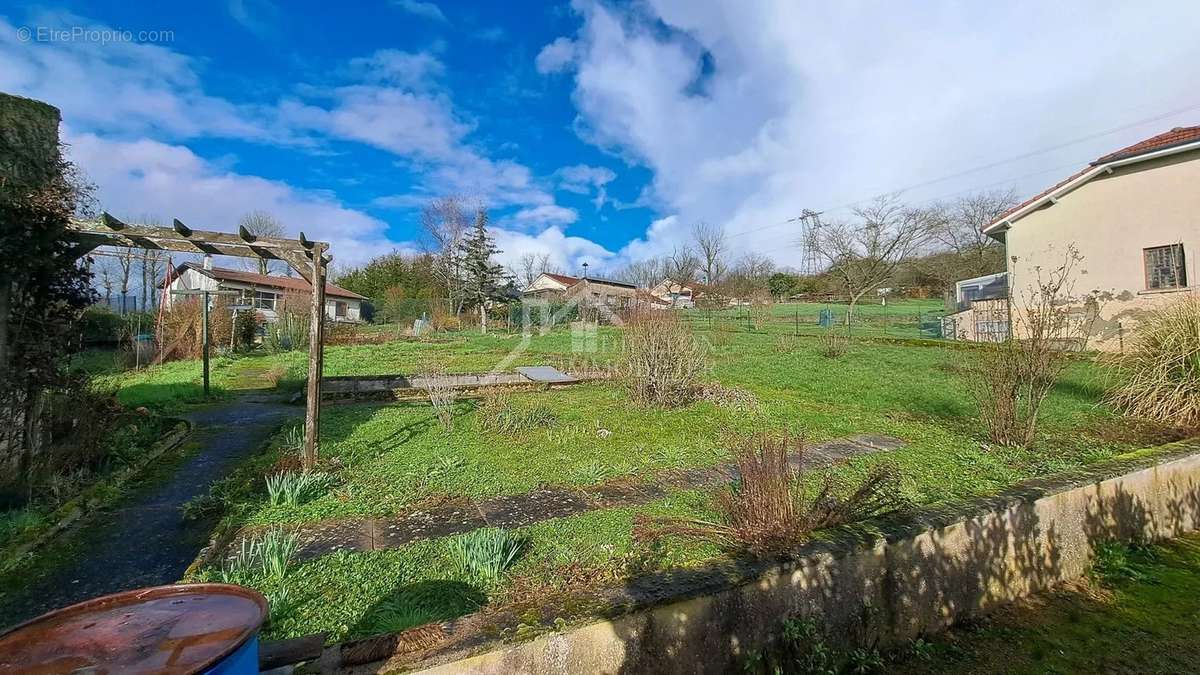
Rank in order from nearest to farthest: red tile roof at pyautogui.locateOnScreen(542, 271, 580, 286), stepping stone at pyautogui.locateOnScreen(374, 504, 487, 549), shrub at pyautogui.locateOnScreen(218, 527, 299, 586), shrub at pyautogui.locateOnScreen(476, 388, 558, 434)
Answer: shrub at pyautogui.locateOnScreen(218, 527, 299, 586), stepping stone at pyautogui.locateOnScreen(374, 504, 487, 549), shrub at pyautogui.locateOnScreen(476, 388, 558, 434), red tile roof at pyautogui.locateOnScreen(542, 271, 580, 286)

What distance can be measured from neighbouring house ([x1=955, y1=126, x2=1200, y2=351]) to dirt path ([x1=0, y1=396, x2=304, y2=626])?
16.7 m

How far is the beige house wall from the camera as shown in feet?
44.3

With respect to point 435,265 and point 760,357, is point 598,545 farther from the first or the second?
point 435,265

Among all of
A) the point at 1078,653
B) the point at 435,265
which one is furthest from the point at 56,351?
the point at 435,265

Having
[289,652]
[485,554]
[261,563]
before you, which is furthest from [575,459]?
[289,652]

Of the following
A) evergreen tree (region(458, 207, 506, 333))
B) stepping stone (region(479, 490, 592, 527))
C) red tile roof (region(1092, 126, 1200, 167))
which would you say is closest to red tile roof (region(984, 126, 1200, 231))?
red tile roof (region(1092, 126, 1200, 167))

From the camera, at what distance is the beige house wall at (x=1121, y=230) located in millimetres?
13516

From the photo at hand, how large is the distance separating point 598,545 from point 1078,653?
99.5 inches

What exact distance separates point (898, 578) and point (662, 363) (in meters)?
5.25

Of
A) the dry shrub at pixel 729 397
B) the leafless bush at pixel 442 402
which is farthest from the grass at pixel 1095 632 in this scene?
the leafless bush at pixel 442 402

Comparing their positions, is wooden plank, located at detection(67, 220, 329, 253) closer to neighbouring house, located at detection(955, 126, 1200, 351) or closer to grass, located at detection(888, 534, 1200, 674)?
grass, located at detection(888, 534, 1200, 674)

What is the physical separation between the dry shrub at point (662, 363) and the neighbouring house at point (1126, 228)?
34.8 feet

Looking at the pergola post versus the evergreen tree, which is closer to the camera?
the pergola post

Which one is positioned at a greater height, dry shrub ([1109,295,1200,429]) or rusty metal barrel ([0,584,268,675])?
dry shrub ([1109,295,1200,429])
